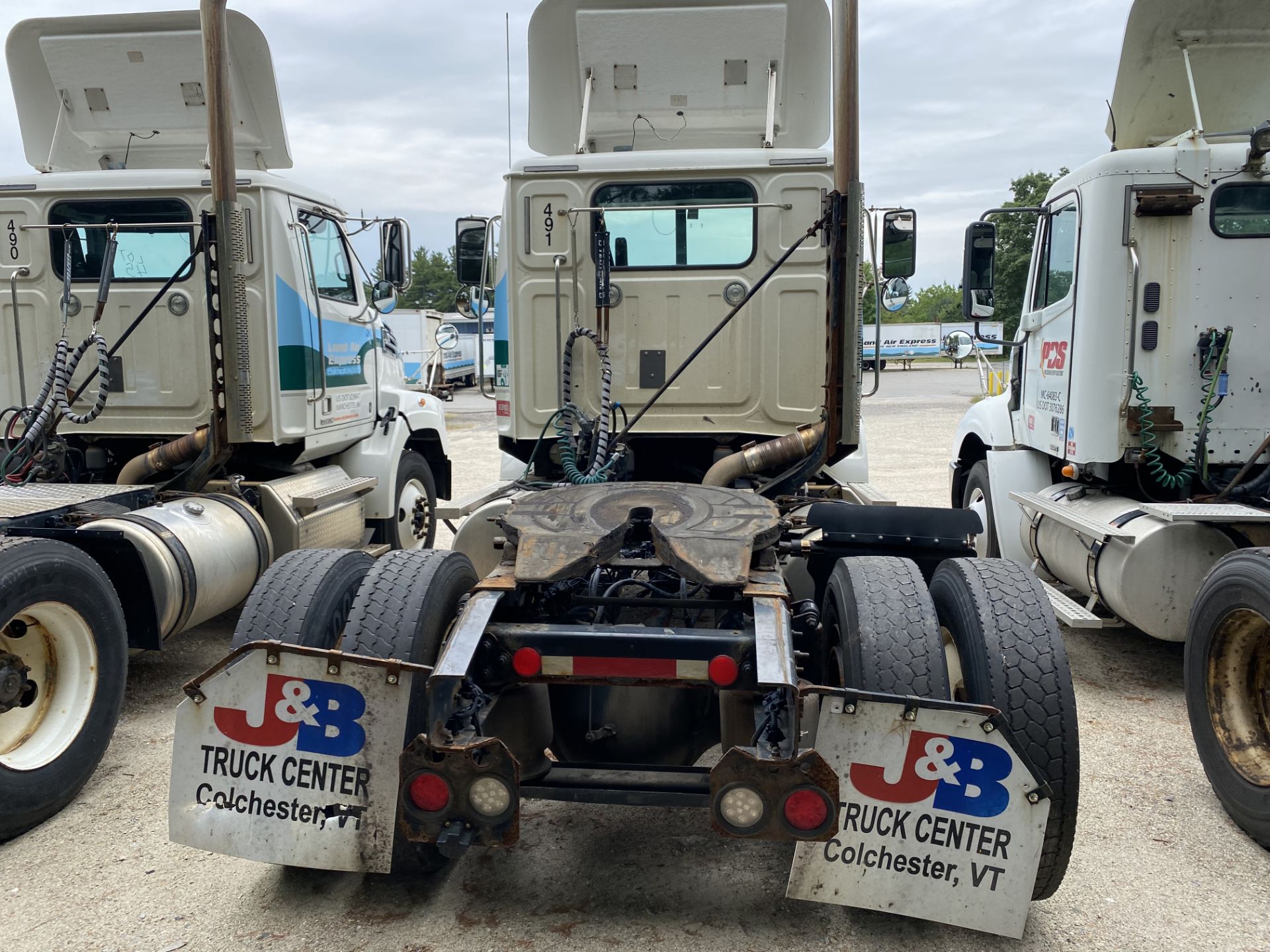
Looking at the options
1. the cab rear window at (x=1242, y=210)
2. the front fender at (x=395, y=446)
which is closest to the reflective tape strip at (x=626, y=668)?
the cab rear window at (x=1242, y=210)

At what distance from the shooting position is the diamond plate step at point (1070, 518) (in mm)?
5297

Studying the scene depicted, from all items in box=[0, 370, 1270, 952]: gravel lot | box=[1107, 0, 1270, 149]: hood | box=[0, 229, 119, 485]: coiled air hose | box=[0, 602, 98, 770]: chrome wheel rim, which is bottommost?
box=[0, 370, 1270, 952]: gravel lot

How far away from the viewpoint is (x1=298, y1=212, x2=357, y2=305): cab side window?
22.6 feet

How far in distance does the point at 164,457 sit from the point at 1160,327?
5.83 metres

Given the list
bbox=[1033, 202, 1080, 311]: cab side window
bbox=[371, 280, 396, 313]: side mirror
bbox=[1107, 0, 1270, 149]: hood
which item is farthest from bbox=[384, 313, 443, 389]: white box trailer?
bbox=[1107, 0, 1270, 149]: hood

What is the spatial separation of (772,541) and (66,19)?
5840 millimetres

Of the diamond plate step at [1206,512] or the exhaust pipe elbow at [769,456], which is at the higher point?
the exhaust pipe elbow at [769,456]

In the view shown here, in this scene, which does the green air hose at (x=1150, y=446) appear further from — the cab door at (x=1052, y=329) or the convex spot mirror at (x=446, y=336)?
the convex spot mirror at (x=446, y=336)

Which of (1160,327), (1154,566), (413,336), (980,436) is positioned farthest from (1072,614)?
(413,336)

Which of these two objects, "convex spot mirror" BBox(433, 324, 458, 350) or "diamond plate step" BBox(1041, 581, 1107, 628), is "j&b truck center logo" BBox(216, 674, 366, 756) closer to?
"diamond plate step" BBox(1041, 581, 1107, 628)

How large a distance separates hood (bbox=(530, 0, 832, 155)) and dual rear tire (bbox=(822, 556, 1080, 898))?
3774 mm

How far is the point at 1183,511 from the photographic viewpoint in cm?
505

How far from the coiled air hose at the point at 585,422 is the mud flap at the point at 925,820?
2788 mm

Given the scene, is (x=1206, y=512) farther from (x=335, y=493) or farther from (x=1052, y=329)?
(x=335, y=493)
